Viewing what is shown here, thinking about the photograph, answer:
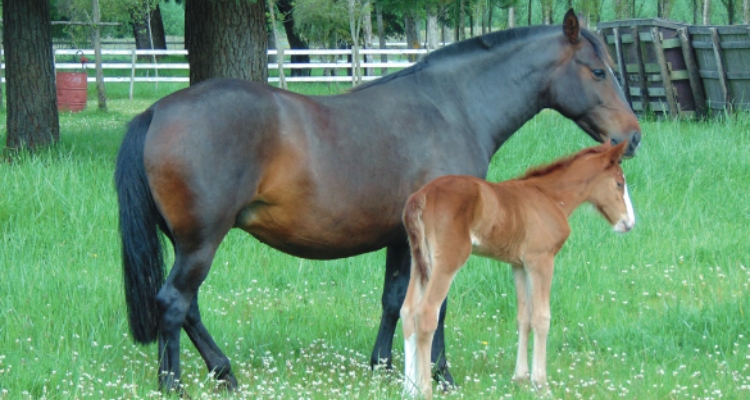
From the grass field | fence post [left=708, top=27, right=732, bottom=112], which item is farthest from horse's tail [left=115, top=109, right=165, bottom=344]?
fence post [left=708, top=27, right=732, bottom=112]

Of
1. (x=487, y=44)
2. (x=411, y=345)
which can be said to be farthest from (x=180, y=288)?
(x=487, y=44)

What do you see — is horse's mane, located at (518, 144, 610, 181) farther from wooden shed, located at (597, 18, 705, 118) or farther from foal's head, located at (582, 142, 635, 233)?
wooden shed, located at (597, 18, 705, 118)

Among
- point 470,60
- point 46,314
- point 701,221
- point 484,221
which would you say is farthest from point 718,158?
point 46,314

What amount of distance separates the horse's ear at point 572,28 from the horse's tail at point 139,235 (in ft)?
8.03

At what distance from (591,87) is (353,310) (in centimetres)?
225

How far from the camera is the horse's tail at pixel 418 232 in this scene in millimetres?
4383

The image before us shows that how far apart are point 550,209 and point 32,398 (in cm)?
281

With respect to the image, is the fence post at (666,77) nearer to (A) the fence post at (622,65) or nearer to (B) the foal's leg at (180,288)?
(A) the fence post at (622,65)

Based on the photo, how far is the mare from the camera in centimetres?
444

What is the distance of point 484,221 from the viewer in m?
4.43

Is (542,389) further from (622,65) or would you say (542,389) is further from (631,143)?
(622,65)

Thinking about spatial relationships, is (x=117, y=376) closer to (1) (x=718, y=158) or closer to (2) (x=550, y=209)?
(2) (x=550, y=209)

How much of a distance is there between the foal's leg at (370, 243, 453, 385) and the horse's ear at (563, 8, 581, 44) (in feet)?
5.22

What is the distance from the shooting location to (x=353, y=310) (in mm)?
6285
